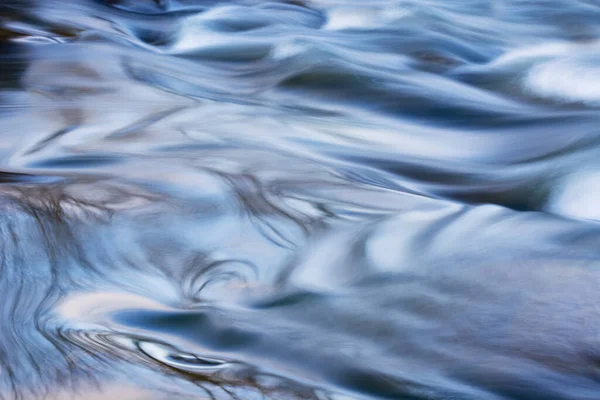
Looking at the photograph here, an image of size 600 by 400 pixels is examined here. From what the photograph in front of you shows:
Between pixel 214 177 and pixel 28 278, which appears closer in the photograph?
pixel 28 278

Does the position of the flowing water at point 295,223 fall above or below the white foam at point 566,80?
below

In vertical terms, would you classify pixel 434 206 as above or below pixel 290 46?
below

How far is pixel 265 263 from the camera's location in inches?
47.7

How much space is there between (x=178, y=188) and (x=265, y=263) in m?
0.30

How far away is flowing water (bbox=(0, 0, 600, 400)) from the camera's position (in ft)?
3.15

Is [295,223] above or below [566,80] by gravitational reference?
below

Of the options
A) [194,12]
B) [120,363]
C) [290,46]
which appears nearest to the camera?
[120,363]

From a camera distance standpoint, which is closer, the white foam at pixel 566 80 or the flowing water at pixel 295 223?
the flowing water at pixel 295 223

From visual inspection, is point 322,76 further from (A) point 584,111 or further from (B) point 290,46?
(A) point 584,111

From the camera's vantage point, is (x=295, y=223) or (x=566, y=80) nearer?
(x=295, y=223)

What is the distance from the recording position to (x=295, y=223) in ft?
4.41

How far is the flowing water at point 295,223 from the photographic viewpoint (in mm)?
959

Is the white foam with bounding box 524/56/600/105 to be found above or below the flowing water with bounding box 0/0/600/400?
above

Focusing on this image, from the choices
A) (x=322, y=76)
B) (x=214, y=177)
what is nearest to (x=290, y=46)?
(x=322, y=76)
